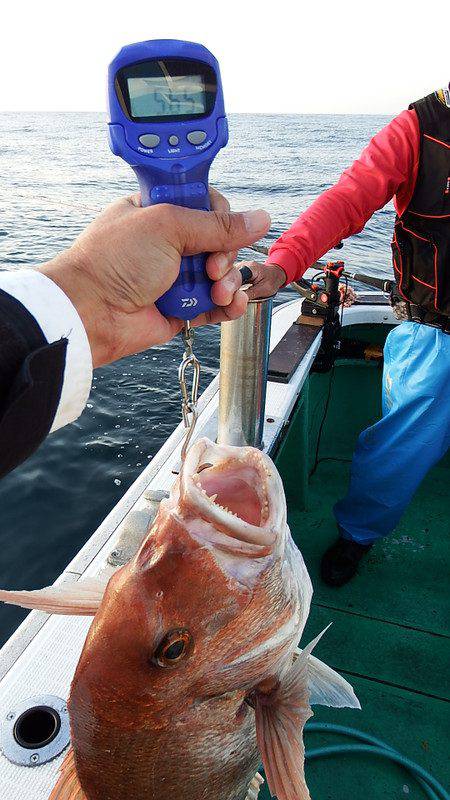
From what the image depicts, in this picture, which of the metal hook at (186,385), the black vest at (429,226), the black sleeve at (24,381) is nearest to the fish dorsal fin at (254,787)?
the metal hook at (186,385)

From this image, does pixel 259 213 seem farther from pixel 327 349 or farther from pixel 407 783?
pixel 327 349

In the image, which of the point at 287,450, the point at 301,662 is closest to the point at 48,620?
the point at 301,662

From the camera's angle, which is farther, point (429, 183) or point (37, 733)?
point (429, 183)

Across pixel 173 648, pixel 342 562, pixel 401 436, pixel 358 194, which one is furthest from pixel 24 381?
pixel 342 562

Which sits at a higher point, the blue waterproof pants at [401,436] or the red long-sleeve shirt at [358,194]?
the red long-sleeve shirt at [358,194]

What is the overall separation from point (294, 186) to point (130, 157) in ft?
83.6

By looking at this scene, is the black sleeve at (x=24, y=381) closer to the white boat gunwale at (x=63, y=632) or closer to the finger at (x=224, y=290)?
the finger at (x=224, y=290)

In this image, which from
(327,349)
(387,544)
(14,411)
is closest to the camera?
(14,411)

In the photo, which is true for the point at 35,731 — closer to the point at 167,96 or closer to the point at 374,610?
the point at 167,96

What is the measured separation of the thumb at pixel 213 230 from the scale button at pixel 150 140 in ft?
0.45

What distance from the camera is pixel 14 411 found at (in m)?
1.00

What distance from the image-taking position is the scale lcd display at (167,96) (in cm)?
115

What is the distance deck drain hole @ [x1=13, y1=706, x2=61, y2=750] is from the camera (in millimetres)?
1469

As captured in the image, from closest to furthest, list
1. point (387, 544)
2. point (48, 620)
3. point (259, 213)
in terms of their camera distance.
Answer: point (259, 213)
point (48, 620)
point (387, 544)
